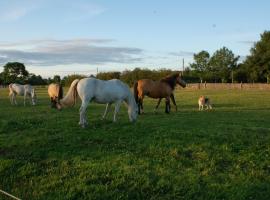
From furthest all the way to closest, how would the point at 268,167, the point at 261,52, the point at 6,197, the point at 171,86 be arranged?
the point at 261,52 → the point at 171,86 → the point at 268,167 → the point at 6,197

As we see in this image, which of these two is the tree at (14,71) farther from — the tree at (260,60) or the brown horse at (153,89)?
the brown horse at (153,89)

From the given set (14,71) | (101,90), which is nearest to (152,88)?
(101,90)

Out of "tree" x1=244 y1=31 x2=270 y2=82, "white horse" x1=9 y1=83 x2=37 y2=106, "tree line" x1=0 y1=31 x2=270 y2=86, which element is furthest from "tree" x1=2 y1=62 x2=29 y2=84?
"white horse" x1=9 y1=83 x2=37 y2=106

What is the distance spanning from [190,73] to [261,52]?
25790mm

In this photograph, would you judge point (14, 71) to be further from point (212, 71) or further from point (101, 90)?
point (101, 90)

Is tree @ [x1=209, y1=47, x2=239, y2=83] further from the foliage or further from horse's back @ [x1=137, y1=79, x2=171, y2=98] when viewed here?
horse's back @ [x1=137, y1=79, x2=171, y2=98]

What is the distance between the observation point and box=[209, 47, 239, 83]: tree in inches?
4209

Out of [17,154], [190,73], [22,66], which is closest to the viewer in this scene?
[17,154]

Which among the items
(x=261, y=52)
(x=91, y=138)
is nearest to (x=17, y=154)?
(x=91, y=138)

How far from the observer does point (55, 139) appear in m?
11.7

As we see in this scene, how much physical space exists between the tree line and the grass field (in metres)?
63.2

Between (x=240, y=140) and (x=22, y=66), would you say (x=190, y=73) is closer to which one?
Result: (x=22, y=66)

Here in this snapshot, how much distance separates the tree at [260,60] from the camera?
8881cm

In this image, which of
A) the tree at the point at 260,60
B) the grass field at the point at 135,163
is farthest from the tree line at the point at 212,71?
the grass field at the point at 135,163
